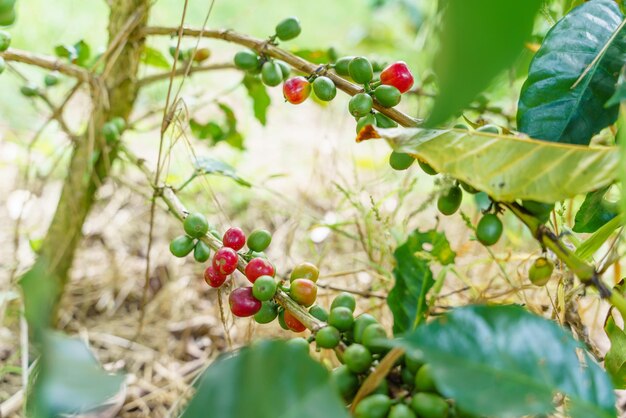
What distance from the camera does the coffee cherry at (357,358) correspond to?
18.4 inches

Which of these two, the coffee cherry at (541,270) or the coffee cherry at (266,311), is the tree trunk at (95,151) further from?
the coffee cherry at (541,270)

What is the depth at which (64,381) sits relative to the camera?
335mm

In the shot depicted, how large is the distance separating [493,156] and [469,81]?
23cm

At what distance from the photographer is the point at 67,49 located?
1022 mm

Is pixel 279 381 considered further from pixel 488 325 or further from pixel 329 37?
pixel 329 37

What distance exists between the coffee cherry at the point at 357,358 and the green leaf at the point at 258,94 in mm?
666

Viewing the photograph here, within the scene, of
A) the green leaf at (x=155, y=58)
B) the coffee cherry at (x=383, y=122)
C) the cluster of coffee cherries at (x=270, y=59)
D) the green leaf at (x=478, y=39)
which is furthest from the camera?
the green leaf at (x=155, y=58)

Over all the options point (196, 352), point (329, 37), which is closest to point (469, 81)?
point (196, 352)

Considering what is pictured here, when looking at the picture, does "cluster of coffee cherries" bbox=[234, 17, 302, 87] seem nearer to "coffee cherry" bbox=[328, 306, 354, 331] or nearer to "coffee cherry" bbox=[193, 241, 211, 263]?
"coffee cherry" bbox=[193, 241, 211, 263]

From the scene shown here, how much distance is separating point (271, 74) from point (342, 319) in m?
0.39

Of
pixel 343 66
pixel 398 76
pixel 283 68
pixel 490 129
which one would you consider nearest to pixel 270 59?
pixel 283 68

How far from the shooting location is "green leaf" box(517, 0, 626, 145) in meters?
0.60

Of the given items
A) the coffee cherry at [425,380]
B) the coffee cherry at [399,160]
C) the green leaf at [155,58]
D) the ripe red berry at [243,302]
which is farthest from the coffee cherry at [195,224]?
the green leaf at [155,58]

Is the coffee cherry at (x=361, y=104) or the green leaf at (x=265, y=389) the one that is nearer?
the green leaf at (x=265, y=389)
